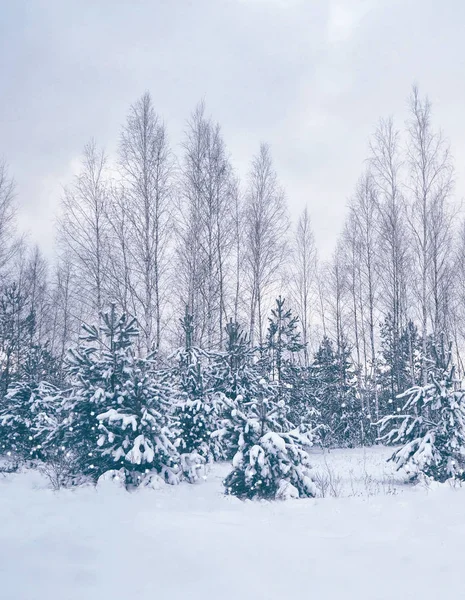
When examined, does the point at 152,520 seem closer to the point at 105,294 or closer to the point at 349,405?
the point at 105,294

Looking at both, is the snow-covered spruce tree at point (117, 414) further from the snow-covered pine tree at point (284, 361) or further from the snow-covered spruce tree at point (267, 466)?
the snow-covered pine tree at point (284, 361)

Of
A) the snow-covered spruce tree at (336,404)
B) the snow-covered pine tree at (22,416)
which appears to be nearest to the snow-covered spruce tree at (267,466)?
the snow-covered pine tree at (22,416)

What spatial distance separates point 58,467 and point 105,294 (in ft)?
21.9

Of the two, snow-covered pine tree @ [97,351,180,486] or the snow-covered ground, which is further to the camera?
snow-covered pine tree @ [97,351,180,486]

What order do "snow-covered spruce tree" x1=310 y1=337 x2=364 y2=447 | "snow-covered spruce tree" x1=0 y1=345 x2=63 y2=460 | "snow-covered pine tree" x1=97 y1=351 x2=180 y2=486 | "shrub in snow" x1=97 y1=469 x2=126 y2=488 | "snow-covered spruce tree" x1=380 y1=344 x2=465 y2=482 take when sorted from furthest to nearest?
1. "snow-covered spruce tree" x1=310 y1=337 x2=364 y2=447
2. "snow-covered spruce tree" x1=0 y1=345 x2=63 y2=460
3. "snow-covered spruce tree" x1=380 y1=344 x2=465 y2=482
4. "snow-covered pine tree" x1=97 y1=351 x2=180 y2=486
5. "shrub in snow" x1=97 y1=469 x2=126 y2=488

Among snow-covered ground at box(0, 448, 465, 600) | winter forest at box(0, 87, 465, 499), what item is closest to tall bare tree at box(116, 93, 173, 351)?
winter forest at box(0, 87, 465, 499)

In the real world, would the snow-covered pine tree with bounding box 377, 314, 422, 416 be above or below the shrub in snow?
above

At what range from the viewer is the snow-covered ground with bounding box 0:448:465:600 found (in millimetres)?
4086

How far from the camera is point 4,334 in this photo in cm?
1872

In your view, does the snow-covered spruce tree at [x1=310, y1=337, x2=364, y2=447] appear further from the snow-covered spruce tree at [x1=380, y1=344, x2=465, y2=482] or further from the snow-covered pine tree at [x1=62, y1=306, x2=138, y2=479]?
the snow-covered pine tree at [x1=62, y1=306, x2=138, y2=479]

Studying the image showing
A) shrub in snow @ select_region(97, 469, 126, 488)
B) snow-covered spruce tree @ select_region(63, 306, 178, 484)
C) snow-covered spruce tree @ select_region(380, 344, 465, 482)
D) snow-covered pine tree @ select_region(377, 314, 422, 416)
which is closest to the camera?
shrub in snow @ select_region(97, 469, 126, 488)

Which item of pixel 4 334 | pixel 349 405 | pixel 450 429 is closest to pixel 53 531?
pixel 450 429

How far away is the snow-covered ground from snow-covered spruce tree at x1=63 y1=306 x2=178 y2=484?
32.9 inches

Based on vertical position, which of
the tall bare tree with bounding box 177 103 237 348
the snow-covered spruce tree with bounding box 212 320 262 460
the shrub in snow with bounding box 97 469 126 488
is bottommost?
the shrub in snow with bounding box 97 469 126 488
